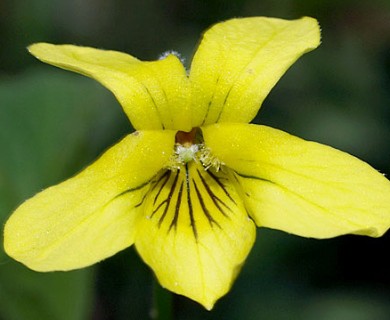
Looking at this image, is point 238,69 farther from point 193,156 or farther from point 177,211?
point 177,211


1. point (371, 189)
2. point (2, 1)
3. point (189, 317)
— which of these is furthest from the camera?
point (2, 1)

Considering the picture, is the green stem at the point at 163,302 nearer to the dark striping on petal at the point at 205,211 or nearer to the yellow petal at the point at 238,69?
the dark striping on petal at the point at 205,211

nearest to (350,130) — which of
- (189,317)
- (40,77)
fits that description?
(189,317)

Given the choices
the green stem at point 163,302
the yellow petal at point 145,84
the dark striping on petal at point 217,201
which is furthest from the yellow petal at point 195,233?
the green stem at point 163,302

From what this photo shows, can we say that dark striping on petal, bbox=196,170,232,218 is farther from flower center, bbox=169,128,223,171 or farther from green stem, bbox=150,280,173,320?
green stem, bbox=150,280,173,320

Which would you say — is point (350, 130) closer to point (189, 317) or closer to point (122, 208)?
point (189, 317)

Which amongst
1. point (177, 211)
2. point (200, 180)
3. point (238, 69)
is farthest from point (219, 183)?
point (238, 69)

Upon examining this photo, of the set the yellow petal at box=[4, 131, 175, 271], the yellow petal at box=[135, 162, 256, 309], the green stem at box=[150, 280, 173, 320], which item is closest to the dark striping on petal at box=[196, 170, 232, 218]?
the yellow petal at box=[135, 162, 256, 309]
